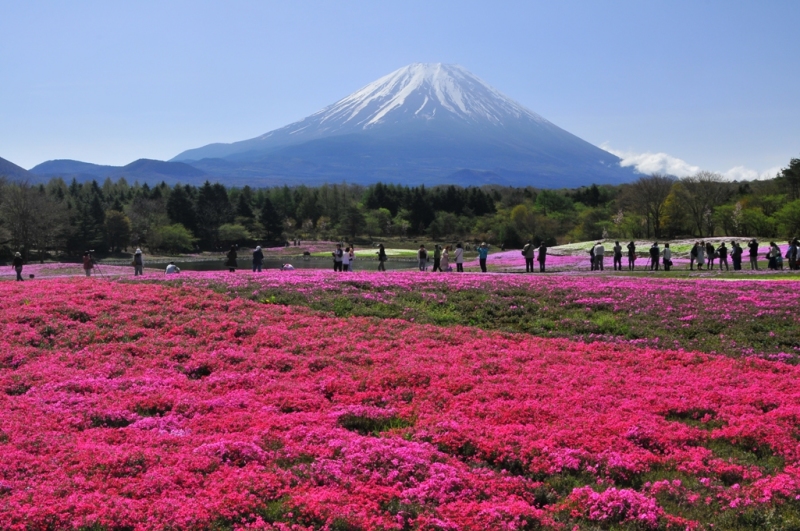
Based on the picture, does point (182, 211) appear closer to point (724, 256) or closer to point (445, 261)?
point (445, 261)

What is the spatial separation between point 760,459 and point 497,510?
4.79 metres

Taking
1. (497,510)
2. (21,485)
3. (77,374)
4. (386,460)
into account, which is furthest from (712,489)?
(77,374)

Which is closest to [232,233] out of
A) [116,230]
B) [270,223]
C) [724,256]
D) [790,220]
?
[270,223]

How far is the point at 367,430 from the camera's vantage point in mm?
10773

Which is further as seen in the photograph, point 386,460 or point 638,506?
point 386,460

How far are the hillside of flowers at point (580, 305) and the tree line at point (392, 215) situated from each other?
6922 cm

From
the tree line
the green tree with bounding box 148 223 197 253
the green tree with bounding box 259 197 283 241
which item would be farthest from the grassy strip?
the green tree with bounding box 259 197 283 241

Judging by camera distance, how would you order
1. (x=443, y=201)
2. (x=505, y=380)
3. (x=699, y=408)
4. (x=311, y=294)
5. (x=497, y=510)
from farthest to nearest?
(x=443, y=201), (x=311, y=294), (x=505, y=380), (x=699, y=408), (x=497, y=510)

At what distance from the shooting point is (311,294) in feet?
81.6

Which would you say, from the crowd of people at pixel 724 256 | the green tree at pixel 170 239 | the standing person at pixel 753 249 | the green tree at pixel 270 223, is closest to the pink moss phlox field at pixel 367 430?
the crowd of people at pixel 724 256

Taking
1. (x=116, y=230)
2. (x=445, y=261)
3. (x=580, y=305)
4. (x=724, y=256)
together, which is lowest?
(x=580, y=305)

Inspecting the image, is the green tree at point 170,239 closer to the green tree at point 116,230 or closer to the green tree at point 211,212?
the green tree at point 116,230

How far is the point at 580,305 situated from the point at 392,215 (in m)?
142

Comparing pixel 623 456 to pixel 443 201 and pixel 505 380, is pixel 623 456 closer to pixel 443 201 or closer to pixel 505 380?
pixel 505 380
